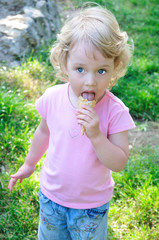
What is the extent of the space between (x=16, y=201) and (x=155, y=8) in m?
6.40

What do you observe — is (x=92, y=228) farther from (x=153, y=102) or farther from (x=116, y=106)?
(x=153, y=102)

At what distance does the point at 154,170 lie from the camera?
108 inches

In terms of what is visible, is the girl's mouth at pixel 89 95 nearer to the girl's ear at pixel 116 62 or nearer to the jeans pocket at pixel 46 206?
the girl's ear at pixel 116 62

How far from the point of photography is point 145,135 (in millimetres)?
3463

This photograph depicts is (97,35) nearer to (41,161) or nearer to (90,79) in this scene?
(90,79)

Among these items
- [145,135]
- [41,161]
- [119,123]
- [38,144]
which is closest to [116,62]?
[119,123]

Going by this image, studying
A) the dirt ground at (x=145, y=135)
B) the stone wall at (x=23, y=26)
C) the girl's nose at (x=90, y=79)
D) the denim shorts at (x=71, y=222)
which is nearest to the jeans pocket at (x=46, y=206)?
the denim shorts at (x=71, y=222)

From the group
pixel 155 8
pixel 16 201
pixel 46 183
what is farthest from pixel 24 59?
pixel 155 8

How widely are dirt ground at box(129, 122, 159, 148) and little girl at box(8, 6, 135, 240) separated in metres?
1.67

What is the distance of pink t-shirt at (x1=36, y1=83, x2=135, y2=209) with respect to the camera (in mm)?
1546

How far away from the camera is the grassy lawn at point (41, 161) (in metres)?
2.30

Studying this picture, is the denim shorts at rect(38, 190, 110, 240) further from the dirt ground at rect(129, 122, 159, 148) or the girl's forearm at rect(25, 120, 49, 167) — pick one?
the dirt ground at rect(129, 122, 159, 148)

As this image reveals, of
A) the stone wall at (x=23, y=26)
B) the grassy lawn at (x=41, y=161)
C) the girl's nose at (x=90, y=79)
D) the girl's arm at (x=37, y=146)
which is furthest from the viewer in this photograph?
the stone wall at (x=23, y=26)

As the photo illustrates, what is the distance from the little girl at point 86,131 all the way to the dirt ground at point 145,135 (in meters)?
1.67
